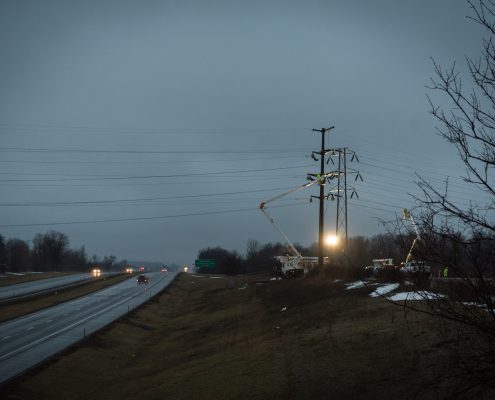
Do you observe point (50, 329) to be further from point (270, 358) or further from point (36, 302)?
point (270, 358)

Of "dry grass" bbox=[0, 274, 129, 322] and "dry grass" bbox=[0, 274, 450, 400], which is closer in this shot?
"dry grass" bbox=[0, 274, 450, 400]

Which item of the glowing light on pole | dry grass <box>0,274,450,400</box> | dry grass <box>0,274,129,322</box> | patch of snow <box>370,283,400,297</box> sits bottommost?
dry grass <box>0,274,129,322</box>

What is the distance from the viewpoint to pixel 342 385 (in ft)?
47.7

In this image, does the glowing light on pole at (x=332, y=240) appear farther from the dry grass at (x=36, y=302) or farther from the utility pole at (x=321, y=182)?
the dry grass at (x=36, y=302)

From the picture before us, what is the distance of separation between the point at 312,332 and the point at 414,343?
23.8 ft

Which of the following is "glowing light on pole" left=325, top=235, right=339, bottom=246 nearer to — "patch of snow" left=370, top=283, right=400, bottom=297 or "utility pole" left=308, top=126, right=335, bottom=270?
"utility pole" left=308, top=126, right=335, bottom=270

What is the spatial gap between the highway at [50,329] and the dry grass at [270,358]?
63.0 inches

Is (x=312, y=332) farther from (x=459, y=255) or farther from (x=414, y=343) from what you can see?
(x=459, y=255)

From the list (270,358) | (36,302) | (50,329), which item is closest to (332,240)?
(50,329)

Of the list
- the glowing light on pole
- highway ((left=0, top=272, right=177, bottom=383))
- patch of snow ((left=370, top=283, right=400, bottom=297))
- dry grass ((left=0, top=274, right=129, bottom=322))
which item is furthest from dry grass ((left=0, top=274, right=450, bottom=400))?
dry grass ((left=0, top=274, right=129, bottom=322))

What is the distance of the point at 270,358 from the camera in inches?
789

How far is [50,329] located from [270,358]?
27623mm

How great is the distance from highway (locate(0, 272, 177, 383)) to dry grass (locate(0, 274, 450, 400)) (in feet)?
5.25

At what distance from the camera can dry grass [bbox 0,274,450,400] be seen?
14998 mm
